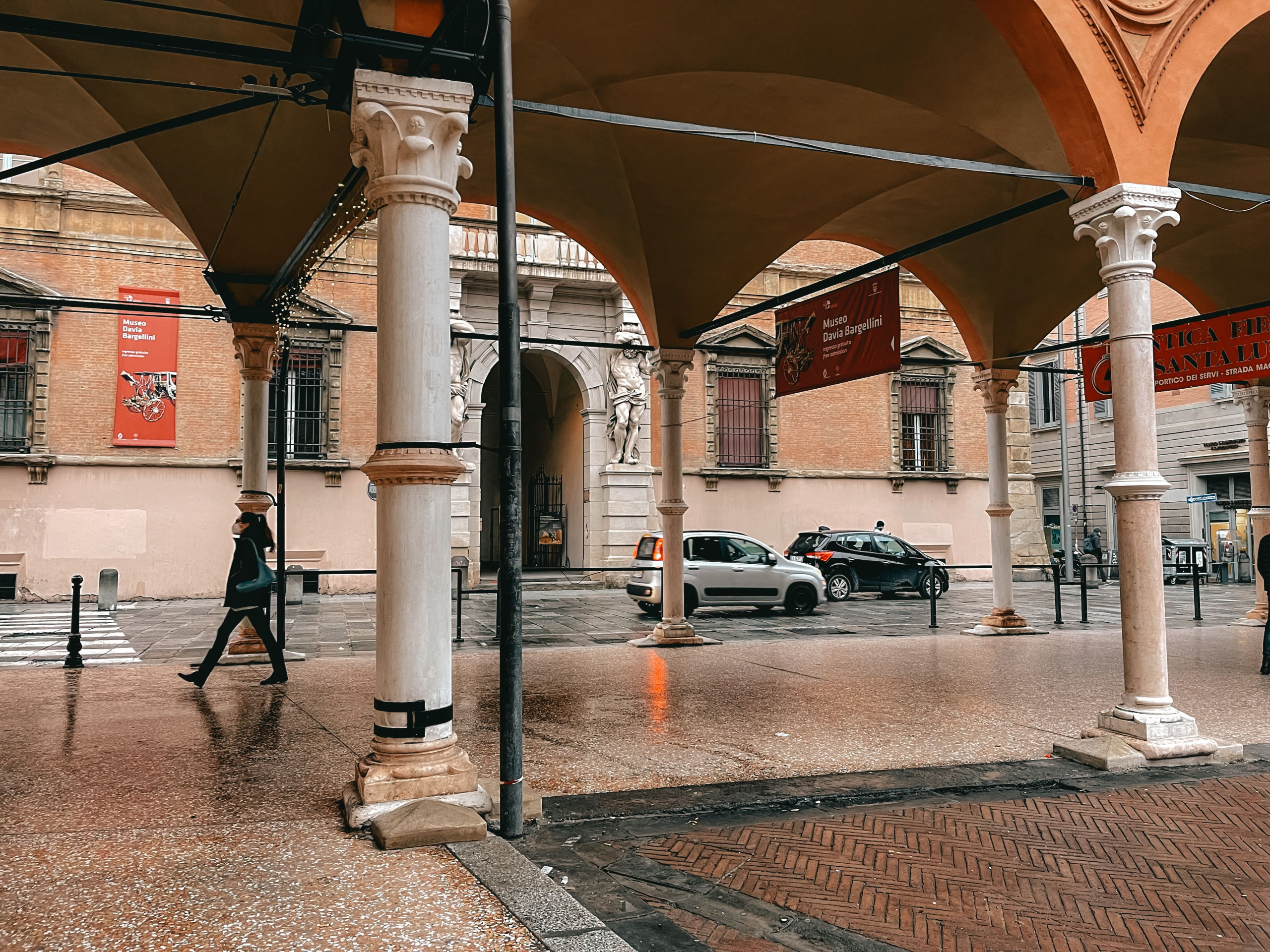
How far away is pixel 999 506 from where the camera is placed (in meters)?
14.2

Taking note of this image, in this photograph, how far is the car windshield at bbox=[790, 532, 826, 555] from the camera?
71.8 ft

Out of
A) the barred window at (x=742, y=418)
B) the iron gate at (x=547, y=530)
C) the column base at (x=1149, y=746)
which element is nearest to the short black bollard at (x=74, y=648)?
the column base at (x=1149, y=746)

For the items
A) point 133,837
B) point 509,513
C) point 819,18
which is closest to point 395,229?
point 509,513

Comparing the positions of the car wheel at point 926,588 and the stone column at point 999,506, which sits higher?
the stone column at point 999,506

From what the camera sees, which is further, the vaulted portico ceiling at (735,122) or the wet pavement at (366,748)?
the vaulted portico ceiling at (735,122)

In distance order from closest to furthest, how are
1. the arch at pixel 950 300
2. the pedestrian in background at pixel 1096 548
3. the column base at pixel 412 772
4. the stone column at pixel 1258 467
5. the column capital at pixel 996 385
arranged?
1. the column base at pixel 412 772
2. the arch at pixel 950 300
3. the column capital at pixel 996 385
4. the stone column at pixel 1258 467
5. the pedestrian in background at pixel 1096 548

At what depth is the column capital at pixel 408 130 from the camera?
5.05 metres

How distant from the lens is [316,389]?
848 inches

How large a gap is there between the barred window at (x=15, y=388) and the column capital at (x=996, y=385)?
1810 cm

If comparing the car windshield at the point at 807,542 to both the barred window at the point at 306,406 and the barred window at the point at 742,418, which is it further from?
the barred window at the point at 306,406

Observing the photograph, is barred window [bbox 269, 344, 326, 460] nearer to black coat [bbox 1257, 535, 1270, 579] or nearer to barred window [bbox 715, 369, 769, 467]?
barred window [bbox 715, 369, 769, 467]

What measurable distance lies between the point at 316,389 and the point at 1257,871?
20319 millimetres

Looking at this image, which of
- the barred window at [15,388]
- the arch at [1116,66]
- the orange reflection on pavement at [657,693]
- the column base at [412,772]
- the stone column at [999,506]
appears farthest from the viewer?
the barred window at [15,388]

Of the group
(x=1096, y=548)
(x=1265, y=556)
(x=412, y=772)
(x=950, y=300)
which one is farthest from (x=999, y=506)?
(x=1096, y=548)
